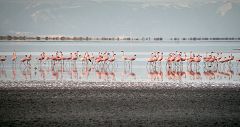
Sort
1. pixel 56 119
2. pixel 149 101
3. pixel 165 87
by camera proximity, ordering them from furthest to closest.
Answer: pixel 165 87
pixel 149 101
pixel 56 119

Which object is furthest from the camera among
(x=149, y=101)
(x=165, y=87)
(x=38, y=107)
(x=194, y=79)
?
(x=194, y=79)

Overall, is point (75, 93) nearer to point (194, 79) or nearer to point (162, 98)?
point (162, 98)

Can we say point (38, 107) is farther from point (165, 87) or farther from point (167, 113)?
point (165, 87)

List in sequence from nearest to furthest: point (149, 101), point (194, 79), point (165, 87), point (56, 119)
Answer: point (56, 119) < point (149, 101) < point (165, 87) < point (194, 79)

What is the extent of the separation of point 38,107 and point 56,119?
2.23m

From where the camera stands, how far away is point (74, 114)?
58.5 feet

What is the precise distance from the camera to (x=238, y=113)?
707 inches

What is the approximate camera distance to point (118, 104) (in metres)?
19.7

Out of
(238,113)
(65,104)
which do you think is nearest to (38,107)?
(65,104)

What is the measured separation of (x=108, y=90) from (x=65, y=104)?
423cm

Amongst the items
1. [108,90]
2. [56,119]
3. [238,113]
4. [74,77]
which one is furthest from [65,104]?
[74,77]

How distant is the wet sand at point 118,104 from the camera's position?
16797 millimetres

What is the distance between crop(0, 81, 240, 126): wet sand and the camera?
Result: 55.1ft

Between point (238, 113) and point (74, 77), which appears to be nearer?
point (238, 113)
